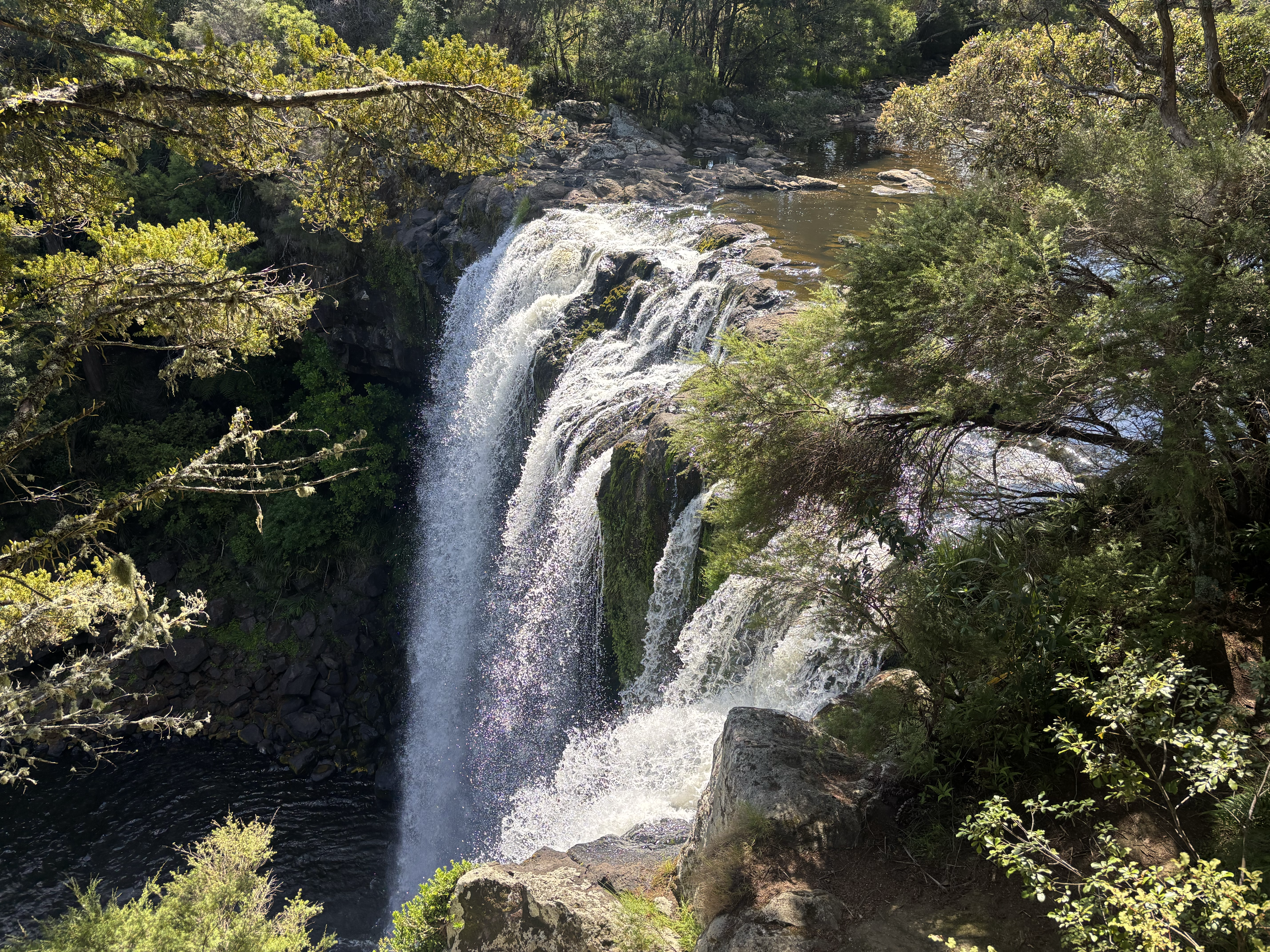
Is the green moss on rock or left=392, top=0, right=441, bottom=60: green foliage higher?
left=392, top=0, right=441, bottom=60: green foliage

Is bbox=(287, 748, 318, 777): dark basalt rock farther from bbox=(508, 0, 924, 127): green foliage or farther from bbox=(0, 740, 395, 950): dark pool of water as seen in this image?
bbox=(508, 0, 924, 127): green foliage

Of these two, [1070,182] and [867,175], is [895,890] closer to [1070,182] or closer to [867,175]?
[1070,182]

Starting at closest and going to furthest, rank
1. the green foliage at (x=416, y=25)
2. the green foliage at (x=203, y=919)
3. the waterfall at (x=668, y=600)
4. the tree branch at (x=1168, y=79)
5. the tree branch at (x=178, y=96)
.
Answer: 1. the tree branch at (x=178, y=96)
2. the tree branch at (x=1168, y=79)
3. the green foliage at (x=203, y=919)
4. the waterfall at (x=668, y=600)
5. the green foliage at (x=416, y=25)

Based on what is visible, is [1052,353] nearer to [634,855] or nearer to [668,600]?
[634,855]

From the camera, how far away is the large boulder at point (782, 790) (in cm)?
545

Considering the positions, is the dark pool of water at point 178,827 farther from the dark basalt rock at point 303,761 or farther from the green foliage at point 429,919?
the green foliage at point 429,919

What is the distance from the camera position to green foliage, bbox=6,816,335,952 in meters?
8.94

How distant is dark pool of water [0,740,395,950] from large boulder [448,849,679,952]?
7.65 meters

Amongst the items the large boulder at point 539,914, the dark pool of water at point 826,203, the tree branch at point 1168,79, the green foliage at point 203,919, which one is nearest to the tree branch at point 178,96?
the tree branch at point 1168,79

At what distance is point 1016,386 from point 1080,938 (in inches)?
128

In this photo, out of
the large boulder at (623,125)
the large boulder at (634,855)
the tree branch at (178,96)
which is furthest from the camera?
the large boulder at (623,125)

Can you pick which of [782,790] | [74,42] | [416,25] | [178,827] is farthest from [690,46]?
[782,790]

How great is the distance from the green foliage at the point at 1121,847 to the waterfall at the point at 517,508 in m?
7.72

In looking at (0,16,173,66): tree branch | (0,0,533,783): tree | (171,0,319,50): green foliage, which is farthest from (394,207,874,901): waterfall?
(171,0,319,50): green foliage
